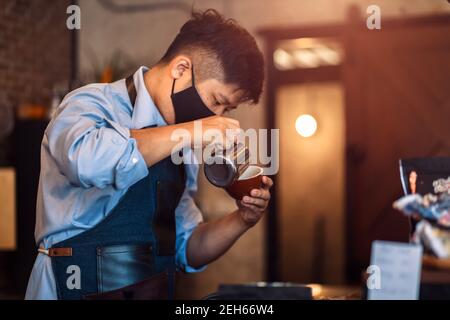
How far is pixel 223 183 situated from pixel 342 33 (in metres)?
3.22

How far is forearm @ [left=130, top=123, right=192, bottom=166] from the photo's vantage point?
1283 millimetres

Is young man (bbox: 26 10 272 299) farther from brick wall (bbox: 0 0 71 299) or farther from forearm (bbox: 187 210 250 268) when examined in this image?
brick wall (bbox: 0 0 71 299)

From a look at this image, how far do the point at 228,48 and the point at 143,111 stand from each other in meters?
0.25

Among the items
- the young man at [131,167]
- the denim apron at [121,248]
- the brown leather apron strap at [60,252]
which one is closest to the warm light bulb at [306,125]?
the young man at [131,167]

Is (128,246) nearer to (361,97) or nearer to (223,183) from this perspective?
(223,183)

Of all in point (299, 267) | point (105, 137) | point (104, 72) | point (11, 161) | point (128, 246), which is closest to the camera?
point (105, 137)

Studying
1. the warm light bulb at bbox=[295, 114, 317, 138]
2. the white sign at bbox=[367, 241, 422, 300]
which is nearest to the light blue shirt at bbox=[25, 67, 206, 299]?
the white sign at bbox=[367, 241, 422, 300]

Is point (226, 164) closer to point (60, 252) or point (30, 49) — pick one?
point (60, 252)

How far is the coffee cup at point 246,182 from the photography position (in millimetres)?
1392

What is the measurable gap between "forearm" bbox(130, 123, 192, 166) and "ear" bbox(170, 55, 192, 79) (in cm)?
26

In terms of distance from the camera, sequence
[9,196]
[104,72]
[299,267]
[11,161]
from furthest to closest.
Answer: [299,267], [11,161], [9,196], [104,72]

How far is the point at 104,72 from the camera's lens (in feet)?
11.7

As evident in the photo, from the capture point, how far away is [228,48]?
1.52 metres
